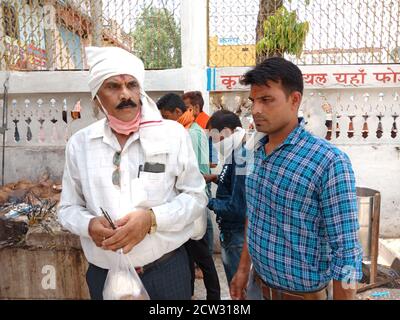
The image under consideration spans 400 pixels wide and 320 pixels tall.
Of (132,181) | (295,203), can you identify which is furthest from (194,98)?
(295,203)

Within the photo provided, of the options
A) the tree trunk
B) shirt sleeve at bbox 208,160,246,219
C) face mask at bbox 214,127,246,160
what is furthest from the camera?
the tree trunk

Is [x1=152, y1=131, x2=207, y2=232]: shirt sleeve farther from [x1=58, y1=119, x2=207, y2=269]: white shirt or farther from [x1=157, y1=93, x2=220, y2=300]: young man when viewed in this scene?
[x1=157, y1=93, x2=220, y2=300]: young man

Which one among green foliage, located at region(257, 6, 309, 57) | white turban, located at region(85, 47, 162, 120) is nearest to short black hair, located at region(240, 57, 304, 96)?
white turban, located at region(85, 47, 162, 120)

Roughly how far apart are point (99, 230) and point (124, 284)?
244 mm

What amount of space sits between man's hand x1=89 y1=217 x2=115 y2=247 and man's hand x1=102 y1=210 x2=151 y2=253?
3 centimetres

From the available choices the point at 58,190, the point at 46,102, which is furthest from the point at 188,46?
the point at 58,190

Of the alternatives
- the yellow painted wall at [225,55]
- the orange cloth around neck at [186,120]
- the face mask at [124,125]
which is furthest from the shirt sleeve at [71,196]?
the yellow painted wall at [225,55]

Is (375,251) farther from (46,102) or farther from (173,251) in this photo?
(46,102)

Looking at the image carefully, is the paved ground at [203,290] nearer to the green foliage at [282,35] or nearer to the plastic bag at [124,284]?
the plastic bag at [124,284]

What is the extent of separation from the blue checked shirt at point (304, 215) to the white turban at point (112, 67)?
58cm

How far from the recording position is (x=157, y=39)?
4.63 m

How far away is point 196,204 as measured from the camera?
1.59 meters

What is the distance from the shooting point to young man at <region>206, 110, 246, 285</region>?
2.31 m

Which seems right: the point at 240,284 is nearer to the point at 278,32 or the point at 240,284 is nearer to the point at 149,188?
the point at 149,188
